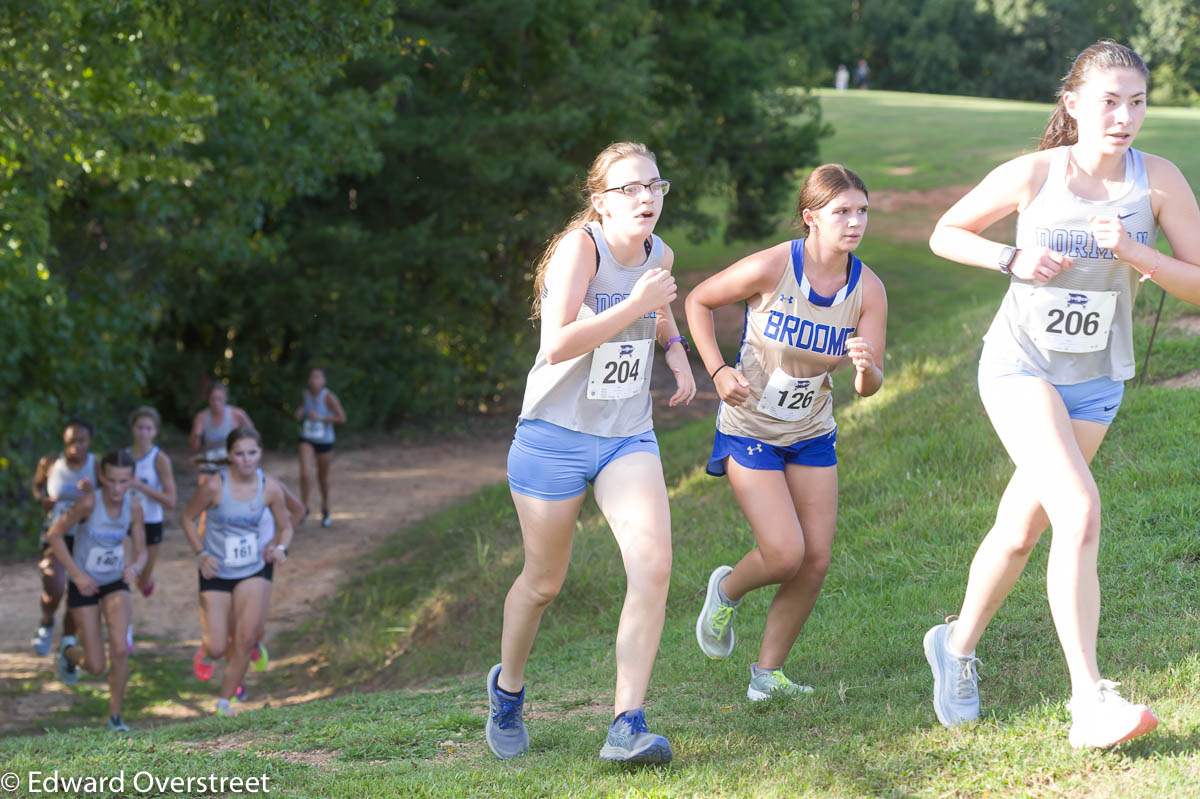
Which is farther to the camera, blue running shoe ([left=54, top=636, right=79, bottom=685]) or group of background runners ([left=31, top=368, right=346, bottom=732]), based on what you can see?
blue running shoe ([left=54, top=636, right=79, bottom=685])

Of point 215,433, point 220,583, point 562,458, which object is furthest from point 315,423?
point 562,458

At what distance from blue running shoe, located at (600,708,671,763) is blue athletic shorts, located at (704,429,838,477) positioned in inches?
44.9

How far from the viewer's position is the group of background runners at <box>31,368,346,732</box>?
25.7 feet

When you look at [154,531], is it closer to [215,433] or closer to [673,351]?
[215,433]

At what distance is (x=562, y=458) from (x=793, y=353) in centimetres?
111

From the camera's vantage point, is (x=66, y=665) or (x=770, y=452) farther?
(x=66, y=665)

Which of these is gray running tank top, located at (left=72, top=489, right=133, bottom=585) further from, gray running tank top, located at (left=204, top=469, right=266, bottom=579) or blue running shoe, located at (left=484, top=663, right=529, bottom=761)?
blue running shoe, located at (left=484, top=663, right=529, bottom=761)

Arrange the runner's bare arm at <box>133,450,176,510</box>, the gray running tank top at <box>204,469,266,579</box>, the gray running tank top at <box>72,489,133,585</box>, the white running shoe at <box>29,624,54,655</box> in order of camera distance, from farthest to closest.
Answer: the white running shoe at <box>29,624,54,655</box>
the runner's bare arm at <box>133,450,176,510</box>
the gray running tank top at <box>72,489,133,585</box>
the gray running tank top at <box>204,469,266,579</box>

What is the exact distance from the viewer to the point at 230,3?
8.02 metres

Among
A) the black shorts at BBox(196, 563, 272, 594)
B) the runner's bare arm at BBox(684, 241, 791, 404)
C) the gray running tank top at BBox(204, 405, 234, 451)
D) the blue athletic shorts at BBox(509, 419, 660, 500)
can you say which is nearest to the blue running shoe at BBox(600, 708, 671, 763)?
the blue athletic shorts at BBox(509, 419, 660, 500)

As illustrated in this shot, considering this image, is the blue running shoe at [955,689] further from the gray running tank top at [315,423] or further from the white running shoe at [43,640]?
the gray running tank top at [315,423]

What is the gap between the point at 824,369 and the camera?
189 inches

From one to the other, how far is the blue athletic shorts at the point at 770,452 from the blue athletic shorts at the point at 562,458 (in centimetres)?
67

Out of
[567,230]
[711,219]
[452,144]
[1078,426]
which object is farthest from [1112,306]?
[711,219]
